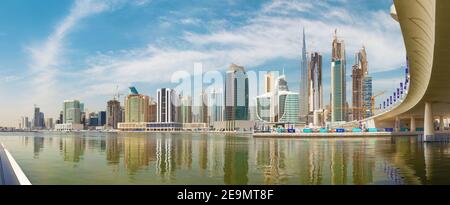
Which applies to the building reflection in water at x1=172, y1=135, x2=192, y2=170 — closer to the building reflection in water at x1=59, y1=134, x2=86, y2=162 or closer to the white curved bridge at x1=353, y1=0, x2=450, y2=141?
the building reflection in water at x1=59, y1=134, x2=86, y2=162

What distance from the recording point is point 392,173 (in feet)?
87.7

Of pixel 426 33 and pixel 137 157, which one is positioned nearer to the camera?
pixel 426 33

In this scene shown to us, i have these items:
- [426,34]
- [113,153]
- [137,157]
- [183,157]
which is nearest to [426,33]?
[426,34]

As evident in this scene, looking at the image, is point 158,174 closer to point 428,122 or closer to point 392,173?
point 392,173

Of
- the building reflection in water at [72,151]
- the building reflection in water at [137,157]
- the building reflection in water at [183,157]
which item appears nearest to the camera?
Answer: the building reflection in water at [137,157]

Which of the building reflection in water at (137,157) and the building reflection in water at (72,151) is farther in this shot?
the building reflection in water at (72,151)

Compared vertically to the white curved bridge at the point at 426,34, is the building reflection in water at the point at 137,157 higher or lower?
lower

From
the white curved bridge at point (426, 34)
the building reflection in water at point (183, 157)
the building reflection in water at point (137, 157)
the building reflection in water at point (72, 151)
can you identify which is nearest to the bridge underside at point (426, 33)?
the white curved bridge at point (426, 34)

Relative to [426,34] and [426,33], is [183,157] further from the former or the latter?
[426,33]

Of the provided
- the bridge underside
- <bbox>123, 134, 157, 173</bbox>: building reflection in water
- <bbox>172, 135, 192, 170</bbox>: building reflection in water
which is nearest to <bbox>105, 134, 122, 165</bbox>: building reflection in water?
<bbox>123, 134, 157, 173</bbox>: building reflection in water

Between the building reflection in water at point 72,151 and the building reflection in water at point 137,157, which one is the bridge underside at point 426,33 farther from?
the building reflection in water at point 72,151
